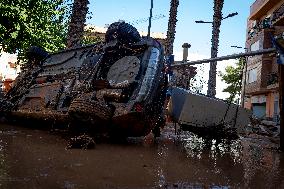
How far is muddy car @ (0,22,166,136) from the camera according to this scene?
5.48 metres

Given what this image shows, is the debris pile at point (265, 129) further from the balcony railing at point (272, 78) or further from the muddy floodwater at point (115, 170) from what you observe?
the muddy floodwater at point (115, 170)

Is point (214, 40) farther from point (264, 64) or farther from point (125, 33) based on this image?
point (125, 33)

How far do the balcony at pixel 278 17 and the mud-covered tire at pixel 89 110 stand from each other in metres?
26.2

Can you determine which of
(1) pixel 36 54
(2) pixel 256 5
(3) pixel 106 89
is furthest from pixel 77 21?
(2) pixel 256 5

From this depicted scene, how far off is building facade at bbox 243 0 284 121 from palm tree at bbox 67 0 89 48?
67.6ft

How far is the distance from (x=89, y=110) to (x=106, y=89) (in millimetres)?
845

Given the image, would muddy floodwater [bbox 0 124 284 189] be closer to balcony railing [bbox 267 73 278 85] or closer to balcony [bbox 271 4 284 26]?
balcony railing [bbox 267 73 278 85]

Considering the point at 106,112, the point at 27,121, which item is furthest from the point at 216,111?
the point at 27,121

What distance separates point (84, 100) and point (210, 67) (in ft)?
49.9

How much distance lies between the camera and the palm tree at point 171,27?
1684 cm

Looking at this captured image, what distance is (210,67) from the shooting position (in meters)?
19.5

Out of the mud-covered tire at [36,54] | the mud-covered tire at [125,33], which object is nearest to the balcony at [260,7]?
the mud-covered tire at [36,54]

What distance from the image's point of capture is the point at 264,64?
102 ft

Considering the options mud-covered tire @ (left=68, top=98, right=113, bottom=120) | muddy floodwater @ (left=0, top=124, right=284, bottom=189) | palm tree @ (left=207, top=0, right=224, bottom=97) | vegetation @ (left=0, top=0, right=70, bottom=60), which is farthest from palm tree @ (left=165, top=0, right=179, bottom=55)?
muddy floodwater @ (left=0, top=124, right=284, bottom=189)
